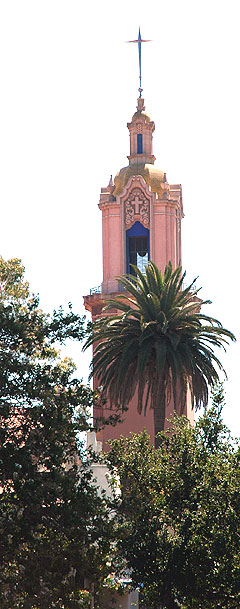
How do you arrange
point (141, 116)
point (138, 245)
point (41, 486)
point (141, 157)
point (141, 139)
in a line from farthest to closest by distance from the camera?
point (141, 116), point (141, 139), point (141, 157), point (138, 245), point (41, 486)

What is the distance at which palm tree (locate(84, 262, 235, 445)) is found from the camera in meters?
55.1

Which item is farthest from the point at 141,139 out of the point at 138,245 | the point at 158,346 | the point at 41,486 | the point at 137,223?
the point at 41,486

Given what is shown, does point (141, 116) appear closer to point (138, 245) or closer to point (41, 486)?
point (138, 245)

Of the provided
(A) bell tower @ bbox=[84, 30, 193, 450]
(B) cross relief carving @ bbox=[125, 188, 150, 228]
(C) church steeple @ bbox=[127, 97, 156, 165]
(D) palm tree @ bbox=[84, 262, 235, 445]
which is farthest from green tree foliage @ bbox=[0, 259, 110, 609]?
(C) church steeple @ bbox=[127, 97, 156, 165]

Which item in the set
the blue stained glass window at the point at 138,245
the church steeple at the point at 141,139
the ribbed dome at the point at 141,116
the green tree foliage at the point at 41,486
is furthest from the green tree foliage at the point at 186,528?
the ribbed dome at the point at 141,116

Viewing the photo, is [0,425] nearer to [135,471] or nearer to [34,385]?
[34,385]

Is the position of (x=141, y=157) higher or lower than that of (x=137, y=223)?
higher

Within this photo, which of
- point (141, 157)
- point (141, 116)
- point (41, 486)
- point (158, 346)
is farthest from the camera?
point (141, 116)

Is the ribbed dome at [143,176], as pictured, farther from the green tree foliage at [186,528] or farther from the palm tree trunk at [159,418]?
the green tree foliage at [186,528]

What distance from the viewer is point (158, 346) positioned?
54.6 meters

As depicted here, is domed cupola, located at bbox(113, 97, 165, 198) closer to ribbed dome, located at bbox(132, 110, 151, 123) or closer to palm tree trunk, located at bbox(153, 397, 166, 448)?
ribbed dome, located at bbox(132, 110, 151, 123)

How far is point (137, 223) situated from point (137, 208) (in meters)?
0.93

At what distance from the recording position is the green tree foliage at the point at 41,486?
27.5 meters

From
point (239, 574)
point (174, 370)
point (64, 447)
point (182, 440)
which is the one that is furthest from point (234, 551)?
point (174, 370)
